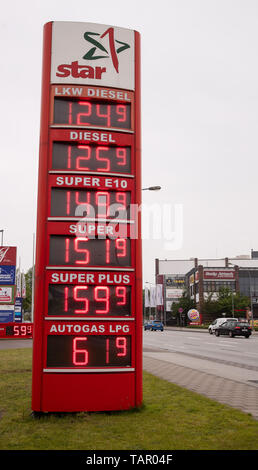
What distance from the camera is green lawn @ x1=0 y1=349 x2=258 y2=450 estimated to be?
5.62 m

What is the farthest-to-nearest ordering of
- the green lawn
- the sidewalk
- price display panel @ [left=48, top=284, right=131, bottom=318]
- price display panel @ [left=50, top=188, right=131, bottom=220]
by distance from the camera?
the sidewalk, price display panel @ [left=50, top=188, right=131, bottom=220], price display panel @ [left=48, top=284, right=131, bottom=318], the green lawn

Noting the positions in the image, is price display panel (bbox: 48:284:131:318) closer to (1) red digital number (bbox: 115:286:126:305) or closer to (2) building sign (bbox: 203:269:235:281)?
(1) red digital number (bbox: 115:286:126:305)

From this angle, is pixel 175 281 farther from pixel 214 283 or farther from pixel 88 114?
pixel 88 114

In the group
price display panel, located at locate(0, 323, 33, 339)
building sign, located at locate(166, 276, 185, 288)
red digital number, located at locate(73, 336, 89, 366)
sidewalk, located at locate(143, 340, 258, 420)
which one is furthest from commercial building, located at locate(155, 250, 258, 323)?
red digital number, located at locate(73, 336, 89, 366)

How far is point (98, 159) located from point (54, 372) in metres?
3.63

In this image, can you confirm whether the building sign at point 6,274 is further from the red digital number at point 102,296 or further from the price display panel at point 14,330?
the red digital number at point 102,296

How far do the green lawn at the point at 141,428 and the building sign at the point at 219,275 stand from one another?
82.8 metres

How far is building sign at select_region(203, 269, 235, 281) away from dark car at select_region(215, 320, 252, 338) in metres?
48.7

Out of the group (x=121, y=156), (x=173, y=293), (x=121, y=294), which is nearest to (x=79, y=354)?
(x=121, y=294)

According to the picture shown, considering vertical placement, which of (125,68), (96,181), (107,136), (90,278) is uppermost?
(125,68)

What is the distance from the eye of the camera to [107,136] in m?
8.24

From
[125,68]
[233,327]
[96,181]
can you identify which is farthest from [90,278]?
[233,327]

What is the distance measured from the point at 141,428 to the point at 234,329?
33.9 metres
